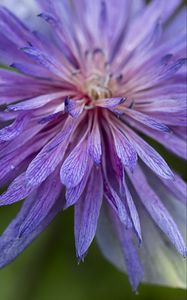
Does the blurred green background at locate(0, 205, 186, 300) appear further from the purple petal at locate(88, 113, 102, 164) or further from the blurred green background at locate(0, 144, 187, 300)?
the purple petal at locate(88, 113, 102, 164)

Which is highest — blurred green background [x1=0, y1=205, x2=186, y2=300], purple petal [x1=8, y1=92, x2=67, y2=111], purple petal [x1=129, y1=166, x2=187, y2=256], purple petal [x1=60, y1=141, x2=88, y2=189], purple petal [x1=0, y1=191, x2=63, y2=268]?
purple petal [x1=8, y1=92, x2=67, y2=111]

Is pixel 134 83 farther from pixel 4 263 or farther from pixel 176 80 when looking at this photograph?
pixel 4 263

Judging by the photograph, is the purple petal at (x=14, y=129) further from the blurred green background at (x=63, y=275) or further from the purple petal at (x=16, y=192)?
the blurred green background at (x=63, y=275)

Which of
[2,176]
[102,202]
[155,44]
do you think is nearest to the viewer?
[2,176]

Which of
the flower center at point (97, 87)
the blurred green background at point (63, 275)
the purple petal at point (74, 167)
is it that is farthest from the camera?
the blurred green background at point (63, 275)

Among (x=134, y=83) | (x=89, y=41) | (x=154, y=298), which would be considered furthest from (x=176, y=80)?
(x=154, y=298)

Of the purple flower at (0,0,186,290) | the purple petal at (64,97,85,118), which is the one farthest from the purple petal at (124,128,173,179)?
the purple petal at (64,97,85,118)

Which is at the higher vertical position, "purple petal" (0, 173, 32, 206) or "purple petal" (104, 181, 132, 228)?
"purple petal" (0, 173, 32, 206)

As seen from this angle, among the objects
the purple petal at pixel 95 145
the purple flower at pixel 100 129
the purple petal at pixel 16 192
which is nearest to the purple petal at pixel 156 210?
the purple flower at pixel 100 129
